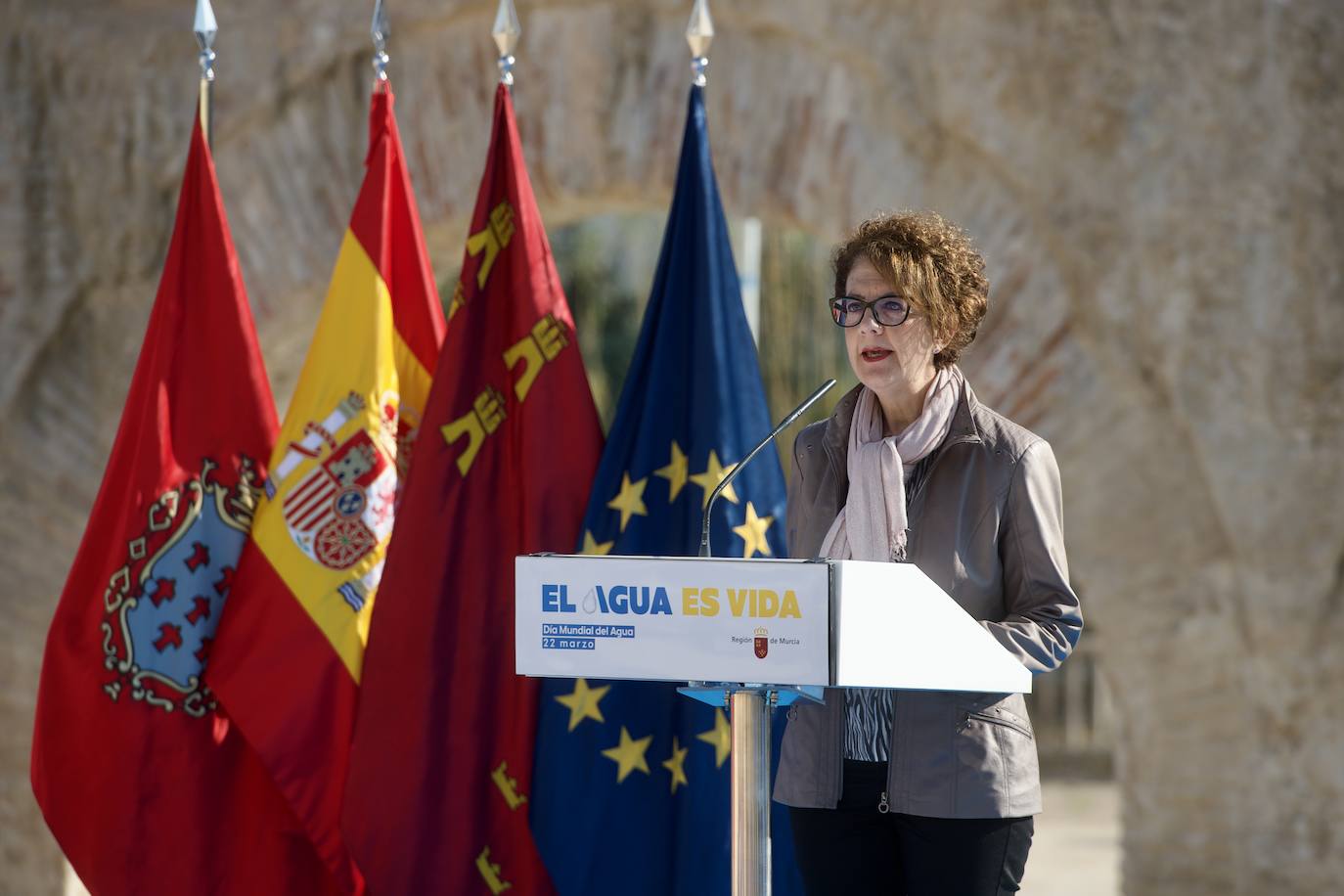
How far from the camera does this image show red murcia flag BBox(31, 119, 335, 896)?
2695mm

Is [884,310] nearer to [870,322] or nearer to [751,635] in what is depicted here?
[870,322]

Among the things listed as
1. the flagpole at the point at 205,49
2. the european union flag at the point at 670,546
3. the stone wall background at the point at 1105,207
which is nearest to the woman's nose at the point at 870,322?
the european union flag at the point at 670,546

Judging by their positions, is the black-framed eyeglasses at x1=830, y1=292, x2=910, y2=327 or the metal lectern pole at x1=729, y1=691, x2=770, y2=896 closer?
the metal lectern pole at x1=729, y1=691, x2=770, y2=896

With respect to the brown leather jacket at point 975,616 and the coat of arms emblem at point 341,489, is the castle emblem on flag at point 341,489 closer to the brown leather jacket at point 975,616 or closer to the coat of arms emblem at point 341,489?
the coat of arms emblem at point 341,489

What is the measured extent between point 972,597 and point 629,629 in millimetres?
497

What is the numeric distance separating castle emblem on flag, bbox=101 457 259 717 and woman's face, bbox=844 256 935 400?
1353mm

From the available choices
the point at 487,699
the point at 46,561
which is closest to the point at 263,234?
the point at 46,561

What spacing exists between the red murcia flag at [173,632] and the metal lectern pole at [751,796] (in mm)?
1374

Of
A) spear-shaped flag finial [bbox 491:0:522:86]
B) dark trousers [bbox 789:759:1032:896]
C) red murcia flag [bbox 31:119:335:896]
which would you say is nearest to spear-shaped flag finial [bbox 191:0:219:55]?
red murcia flag [bbox 31:119:335:896]

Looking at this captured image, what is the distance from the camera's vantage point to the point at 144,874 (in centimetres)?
270

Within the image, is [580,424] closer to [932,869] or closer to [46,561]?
[932,869]

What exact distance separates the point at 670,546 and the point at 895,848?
0.84 m

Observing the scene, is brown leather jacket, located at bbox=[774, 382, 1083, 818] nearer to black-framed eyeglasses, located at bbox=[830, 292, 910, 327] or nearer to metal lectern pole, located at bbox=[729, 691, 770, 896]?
black-framed eyeglasses, located at bbox=[830, 292, 910, 327]

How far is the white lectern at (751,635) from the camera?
152cm
